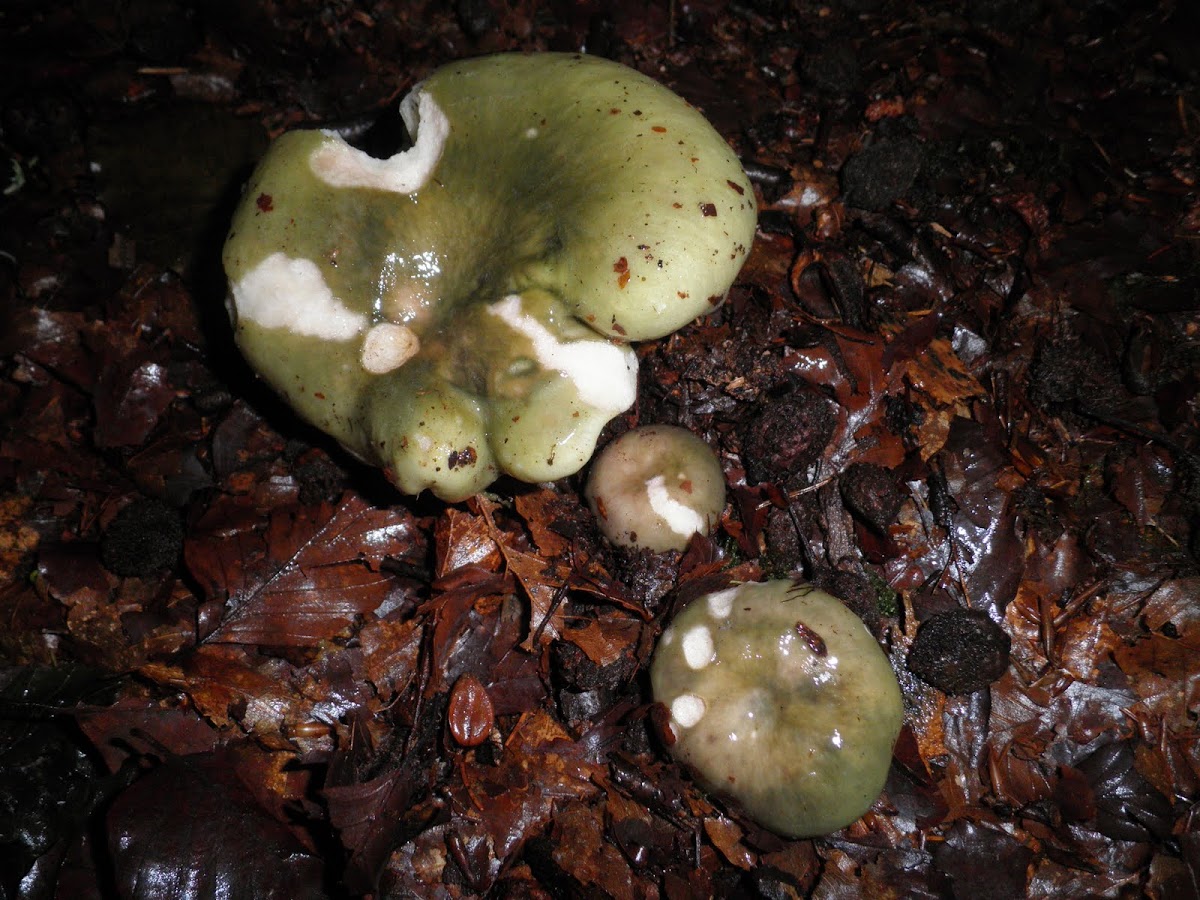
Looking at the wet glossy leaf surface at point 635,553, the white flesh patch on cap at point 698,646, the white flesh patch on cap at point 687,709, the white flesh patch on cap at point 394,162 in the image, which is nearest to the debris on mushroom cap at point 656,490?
the wet glossy leaf surface at point 635,553

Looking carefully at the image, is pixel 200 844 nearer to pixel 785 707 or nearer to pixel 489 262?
pixel 785 707

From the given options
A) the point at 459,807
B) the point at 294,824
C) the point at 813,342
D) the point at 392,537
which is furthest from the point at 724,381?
the point at 294,824

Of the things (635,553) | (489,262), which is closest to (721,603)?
(635,553)

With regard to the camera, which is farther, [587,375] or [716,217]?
[587,375]

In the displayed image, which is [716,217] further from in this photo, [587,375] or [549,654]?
[549,654]

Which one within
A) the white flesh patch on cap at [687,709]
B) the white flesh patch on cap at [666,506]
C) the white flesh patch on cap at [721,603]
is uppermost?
the white flesh patch on cap at [666,506]

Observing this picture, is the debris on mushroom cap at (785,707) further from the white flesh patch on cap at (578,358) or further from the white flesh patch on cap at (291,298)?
the white flesh patch on cap at (291,298)
